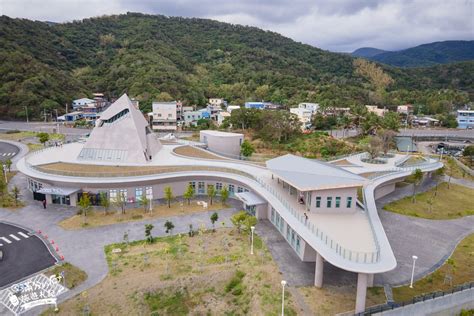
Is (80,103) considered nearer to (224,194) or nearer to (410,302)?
(224,194)

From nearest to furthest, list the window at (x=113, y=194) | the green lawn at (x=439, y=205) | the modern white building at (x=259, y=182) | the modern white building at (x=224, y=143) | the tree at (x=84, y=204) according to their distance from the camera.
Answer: the modern white building at (x=259, y=182) → the tree at (x=84, y=204) → the green lawn at (x=439, y=205) → the window at (x=113, y=194) → the modern white building at (x=224, y=143)

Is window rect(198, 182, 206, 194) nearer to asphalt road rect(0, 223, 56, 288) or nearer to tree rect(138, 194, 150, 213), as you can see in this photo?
tree rect(138, 194, 150, 213)

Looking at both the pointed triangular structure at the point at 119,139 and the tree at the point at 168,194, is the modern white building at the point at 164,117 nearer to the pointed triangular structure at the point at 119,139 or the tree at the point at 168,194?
the pointed triangular structure at the point at 119,139

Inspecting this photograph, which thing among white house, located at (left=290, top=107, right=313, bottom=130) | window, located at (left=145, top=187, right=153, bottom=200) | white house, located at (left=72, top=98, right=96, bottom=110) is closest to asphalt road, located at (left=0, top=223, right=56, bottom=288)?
window, located at (left=145, top=187, right=153, bottom=200)

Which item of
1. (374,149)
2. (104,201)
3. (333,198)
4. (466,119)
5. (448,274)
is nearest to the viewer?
(448,274)

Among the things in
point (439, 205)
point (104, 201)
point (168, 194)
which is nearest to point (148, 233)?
point (168, 194)

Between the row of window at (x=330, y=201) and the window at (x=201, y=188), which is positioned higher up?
the row of window at (x=330, y=201)

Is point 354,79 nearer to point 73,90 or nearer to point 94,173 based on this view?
point 73,90

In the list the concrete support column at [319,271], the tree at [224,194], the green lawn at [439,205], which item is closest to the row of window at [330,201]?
the concrete support column at [319,271]
